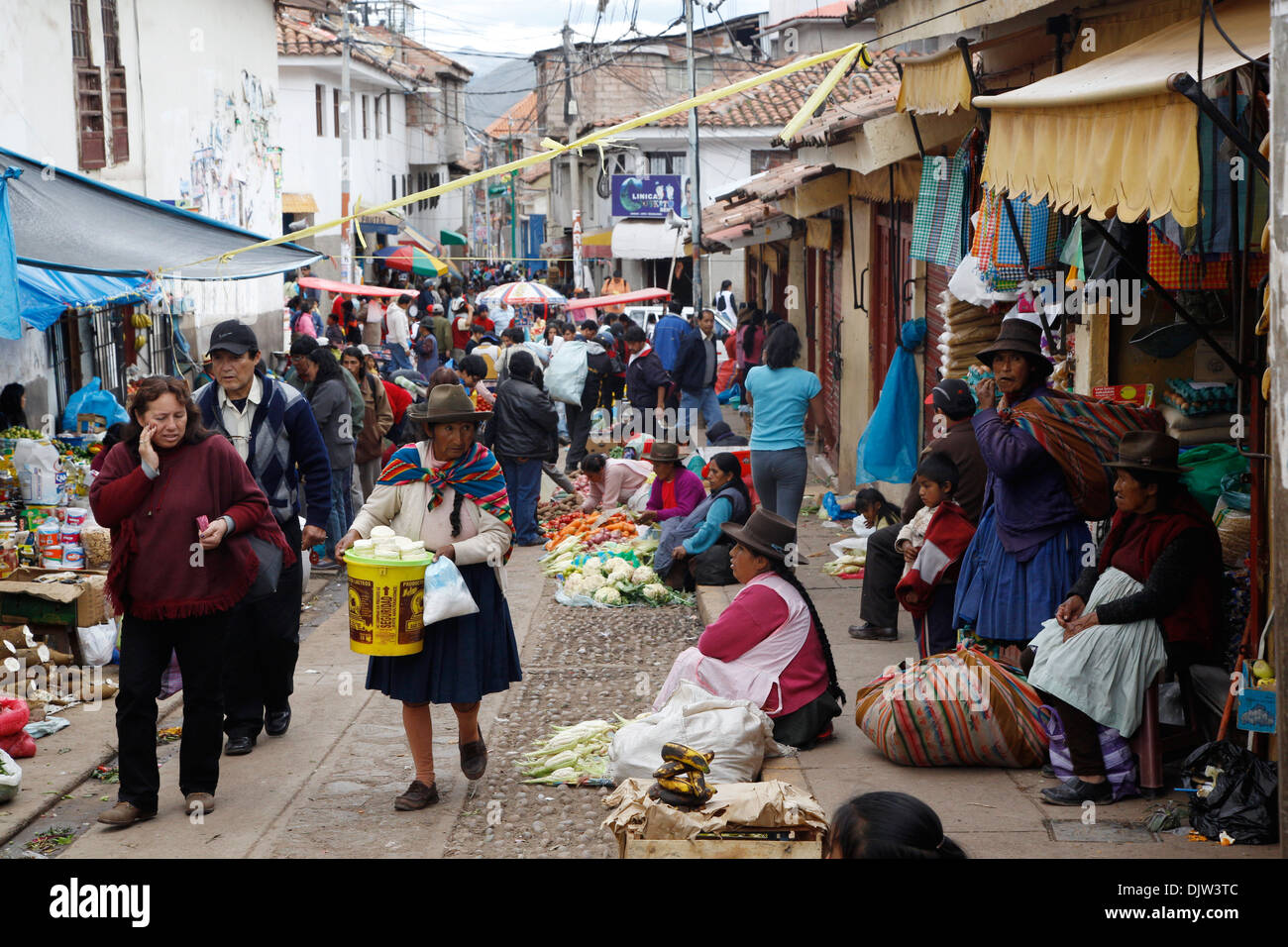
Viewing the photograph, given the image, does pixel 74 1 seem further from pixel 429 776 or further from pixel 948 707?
pixel 948 707

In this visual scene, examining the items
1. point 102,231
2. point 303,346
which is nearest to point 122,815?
point 102,231

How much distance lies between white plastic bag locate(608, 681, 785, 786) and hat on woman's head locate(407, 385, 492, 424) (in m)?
1.50

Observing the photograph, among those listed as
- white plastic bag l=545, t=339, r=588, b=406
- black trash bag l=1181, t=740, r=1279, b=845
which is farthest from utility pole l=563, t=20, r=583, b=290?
black trash bag l=1181, t=740, r=1279, b=845

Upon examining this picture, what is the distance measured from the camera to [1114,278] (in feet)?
20.3

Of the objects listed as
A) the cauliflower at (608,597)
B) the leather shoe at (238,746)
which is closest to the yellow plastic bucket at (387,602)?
the leather shoe at (238,746)

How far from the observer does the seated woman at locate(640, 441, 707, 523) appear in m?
11.0

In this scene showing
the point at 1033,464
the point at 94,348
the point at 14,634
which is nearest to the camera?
the point at 1033,464

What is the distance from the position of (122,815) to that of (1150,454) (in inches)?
173

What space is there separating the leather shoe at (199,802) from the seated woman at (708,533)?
179 inches

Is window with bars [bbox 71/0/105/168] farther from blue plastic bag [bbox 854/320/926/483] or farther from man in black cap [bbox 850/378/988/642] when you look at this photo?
man in black cap [bbox 850/378/988/642]

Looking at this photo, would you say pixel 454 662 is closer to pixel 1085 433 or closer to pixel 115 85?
pixel 1085 433

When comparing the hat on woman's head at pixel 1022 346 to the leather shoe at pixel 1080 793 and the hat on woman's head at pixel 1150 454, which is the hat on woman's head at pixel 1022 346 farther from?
the leather shoe at pixel 1080 793
